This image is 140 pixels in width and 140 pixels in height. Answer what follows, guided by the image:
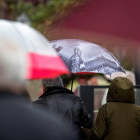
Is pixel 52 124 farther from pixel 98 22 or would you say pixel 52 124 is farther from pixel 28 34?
pixel 98 22

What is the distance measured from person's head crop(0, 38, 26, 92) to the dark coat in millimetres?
75

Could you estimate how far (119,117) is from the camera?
179 inches

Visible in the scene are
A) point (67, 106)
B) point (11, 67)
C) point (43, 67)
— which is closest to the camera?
point (11, 67)

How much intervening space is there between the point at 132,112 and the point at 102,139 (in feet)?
1.39

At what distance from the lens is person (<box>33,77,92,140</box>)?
464 centimetres

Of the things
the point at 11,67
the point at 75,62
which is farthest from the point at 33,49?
the point at 75,62

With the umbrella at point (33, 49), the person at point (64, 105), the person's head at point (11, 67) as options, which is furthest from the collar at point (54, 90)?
the person's head at point (11, 67)

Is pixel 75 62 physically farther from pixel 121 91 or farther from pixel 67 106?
pixel 121 91

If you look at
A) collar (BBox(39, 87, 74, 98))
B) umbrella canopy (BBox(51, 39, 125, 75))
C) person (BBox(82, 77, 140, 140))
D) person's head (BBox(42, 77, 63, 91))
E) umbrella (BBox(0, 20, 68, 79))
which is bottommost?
person (BBox(82, 77, 140, 140))

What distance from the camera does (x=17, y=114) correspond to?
244 centimetres

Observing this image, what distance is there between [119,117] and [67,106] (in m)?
0.55

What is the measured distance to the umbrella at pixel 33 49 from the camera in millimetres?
2508

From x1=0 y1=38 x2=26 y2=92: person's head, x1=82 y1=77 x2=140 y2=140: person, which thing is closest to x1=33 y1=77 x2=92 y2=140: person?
x1=82 y1=77 x2=140 y2=140: person

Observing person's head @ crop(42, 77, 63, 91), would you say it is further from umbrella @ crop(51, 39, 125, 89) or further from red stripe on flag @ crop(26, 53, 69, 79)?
red stripe on flag @ crop(26, 53, 69, 79)
